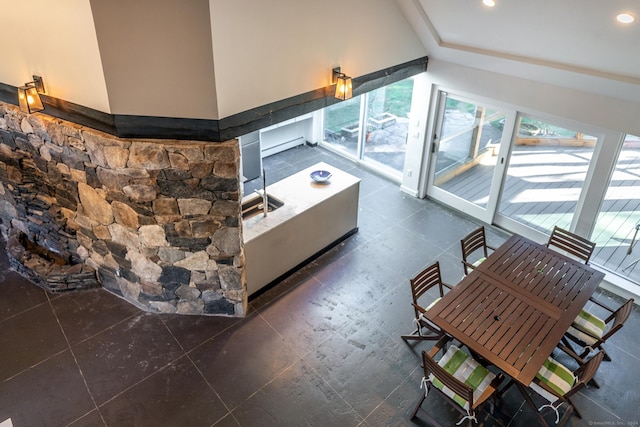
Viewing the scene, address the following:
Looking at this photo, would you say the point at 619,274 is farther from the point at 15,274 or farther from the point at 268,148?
the point at 15,274

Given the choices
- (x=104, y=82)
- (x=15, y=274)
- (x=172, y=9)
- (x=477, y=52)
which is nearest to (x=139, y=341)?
(x=15, y=274)

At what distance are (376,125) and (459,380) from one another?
540 centimetres

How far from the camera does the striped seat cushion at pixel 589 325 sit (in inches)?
178

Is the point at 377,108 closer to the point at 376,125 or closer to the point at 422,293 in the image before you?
the point at 376,125

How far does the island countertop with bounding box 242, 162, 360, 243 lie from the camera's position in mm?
5372

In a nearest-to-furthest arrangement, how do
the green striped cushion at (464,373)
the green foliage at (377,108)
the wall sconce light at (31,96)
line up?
the green striped cushion at (464,373) → the wall sconce light at (31,96) → the green foliage at (377,108)

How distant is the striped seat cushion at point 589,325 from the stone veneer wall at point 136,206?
3.50 m

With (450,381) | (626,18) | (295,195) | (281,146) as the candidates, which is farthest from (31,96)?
(626,18)

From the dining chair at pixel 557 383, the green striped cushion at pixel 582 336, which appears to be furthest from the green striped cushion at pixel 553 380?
the green striped cushion at pixel 582 336

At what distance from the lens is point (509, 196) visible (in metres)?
6.73

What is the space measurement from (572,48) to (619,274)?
9.72 feet

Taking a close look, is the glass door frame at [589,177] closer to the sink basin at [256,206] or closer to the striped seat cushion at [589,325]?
the striped seat cushion at [589,325]

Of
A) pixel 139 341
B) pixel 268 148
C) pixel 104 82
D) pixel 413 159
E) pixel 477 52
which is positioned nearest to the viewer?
pixel 104 82

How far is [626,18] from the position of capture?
12.5 ft
